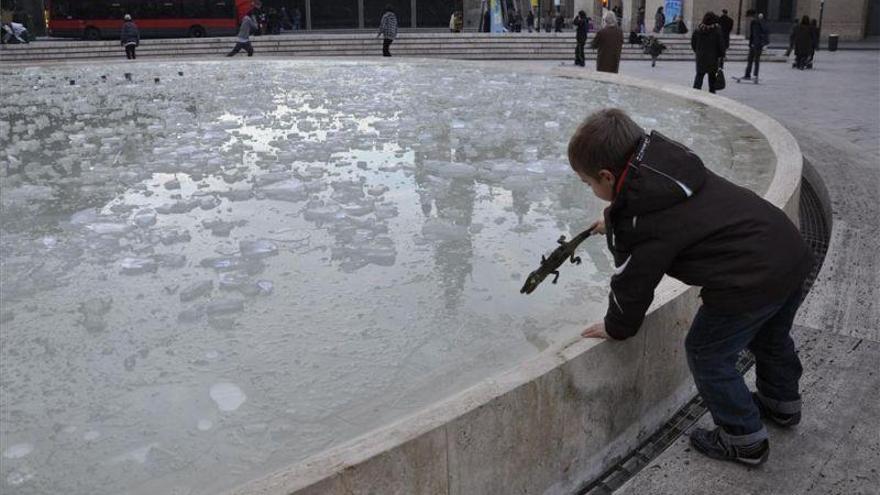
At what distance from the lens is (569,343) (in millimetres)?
2613

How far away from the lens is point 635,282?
2.29 m

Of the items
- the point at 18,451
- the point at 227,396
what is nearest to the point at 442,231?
the point at 227,396

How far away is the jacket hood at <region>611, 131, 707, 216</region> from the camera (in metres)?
2.19

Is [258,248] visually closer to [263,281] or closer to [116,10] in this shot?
Answer: [263,281]

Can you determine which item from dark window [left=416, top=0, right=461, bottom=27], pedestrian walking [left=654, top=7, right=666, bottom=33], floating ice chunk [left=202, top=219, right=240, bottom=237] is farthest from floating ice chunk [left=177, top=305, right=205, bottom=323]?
dark window [left=416, top=0, right=461, bottom=27]

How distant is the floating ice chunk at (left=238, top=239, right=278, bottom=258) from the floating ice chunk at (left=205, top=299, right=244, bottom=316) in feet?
1.95

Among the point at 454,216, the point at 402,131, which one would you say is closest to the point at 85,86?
the point at 402,131

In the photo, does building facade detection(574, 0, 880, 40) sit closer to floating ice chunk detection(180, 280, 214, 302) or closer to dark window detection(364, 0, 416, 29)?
dark window detection(364, 0, 416, 29)

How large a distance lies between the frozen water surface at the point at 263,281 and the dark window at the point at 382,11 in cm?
3166

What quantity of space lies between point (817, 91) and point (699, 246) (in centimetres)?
1475

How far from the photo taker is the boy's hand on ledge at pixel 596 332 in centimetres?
258

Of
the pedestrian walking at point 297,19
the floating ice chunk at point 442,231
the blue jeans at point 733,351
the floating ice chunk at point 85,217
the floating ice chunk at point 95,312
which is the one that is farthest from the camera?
the pedestrian walking at point 297,19

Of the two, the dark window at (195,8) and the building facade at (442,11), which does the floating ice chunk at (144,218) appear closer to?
the dark window at (195,8)

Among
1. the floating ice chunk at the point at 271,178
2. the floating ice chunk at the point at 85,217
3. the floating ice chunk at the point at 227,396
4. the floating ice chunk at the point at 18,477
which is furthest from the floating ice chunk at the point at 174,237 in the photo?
the floating ice chunk at the point at 18,477
